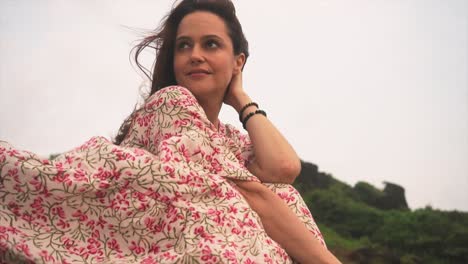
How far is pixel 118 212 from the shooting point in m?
1.58

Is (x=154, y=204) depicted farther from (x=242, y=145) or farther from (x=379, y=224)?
(x=379, y=224)

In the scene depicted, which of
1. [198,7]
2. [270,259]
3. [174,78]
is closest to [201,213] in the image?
[270,259]

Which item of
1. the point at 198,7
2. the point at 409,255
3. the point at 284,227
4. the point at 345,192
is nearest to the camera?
the point at 284,227

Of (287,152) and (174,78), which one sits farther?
(174,78)

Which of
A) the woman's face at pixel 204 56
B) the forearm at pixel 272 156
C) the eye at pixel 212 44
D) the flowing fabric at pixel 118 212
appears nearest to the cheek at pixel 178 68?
the woman's face at pixel 204 56

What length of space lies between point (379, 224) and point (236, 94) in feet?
19.8

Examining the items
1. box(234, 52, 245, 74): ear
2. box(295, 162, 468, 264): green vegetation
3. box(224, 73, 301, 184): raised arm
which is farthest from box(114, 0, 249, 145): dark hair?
box(295, 162, 468, 264): green vegetation

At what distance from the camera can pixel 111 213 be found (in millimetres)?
1589

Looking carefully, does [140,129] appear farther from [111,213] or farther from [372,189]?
[372,189]

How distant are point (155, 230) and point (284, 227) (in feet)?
2.07

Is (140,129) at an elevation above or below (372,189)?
below

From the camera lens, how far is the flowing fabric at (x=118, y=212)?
4.86 ft

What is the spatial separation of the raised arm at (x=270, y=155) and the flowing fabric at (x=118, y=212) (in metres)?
0.46

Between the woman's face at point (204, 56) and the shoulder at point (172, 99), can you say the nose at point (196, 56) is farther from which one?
the shoulder at point (172, 99)
